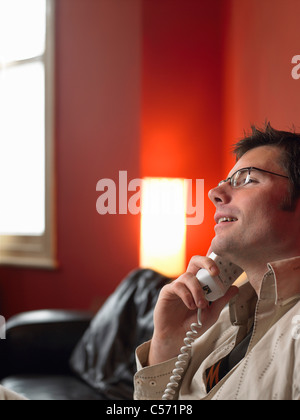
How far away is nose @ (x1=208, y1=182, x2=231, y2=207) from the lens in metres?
1.22

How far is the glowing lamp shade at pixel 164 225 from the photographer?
2528 millimetres

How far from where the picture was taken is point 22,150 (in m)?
3.93

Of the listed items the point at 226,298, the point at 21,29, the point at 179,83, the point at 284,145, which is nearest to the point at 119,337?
the point at 226,298

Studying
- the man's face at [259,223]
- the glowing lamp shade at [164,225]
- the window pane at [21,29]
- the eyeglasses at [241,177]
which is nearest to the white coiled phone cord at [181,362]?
the man's face at [259,223]

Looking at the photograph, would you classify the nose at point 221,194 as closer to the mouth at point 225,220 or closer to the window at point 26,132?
the mouth at point 225,220

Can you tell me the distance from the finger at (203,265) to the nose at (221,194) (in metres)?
0.13

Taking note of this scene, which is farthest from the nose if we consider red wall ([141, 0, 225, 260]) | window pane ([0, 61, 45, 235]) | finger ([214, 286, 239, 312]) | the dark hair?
window pane ([0, 61, 45, 235])

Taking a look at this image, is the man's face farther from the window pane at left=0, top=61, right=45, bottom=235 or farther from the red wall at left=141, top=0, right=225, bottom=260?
the window pane at left=0, top=61, right=45, bottom=235

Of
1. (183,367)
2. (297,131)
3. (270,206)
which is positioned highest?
(297,131)

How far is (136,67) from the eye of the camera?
3.05 meters
